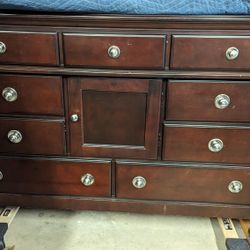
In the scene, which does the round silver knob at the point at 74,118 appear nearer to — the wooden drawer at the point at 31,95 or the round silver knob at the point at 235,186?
the wooden drawer at the point at 31,95

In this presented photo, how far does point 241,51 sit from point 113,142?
0.56 meters

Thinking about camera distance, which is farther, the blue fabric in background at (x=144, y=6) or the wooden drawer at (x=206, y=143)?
the wooden drawer at (x=206, y=143)

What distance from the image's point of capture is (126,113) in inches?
43.4

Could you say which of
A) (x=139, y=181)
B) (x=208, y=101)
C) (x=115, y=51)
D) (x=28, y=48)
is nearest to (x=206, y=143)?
(x=208, y=101)

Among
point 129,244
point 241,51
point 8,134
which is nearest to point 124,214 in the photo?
point 129,244

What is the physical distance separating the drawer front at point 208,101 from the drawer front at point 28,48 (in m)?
0.43

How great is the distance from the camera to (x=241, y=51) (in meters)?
0.98

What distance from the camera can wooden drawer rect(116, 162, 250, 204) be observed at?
3.79ft

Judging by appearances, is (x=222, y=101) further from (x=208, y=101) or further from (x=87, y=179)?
(x=87, y=179)

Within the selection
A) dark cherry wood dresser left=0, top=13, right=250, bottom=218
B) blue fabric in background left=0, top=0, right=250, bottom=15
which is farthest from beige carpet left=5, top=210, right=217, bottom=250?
blue fabric in background left=0, top=0, right=250, bottom=15

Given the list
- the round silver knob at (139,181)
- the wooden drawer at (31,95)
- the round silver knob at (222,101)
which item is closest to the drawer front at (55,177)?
the round silver knob at (139,181)

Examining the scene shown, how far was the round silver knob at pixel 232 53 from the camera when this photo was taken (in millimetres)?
970

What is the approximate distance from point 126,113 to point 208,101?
11.8 inches

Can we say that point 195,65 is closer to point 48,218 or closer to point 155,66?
point 155,66
